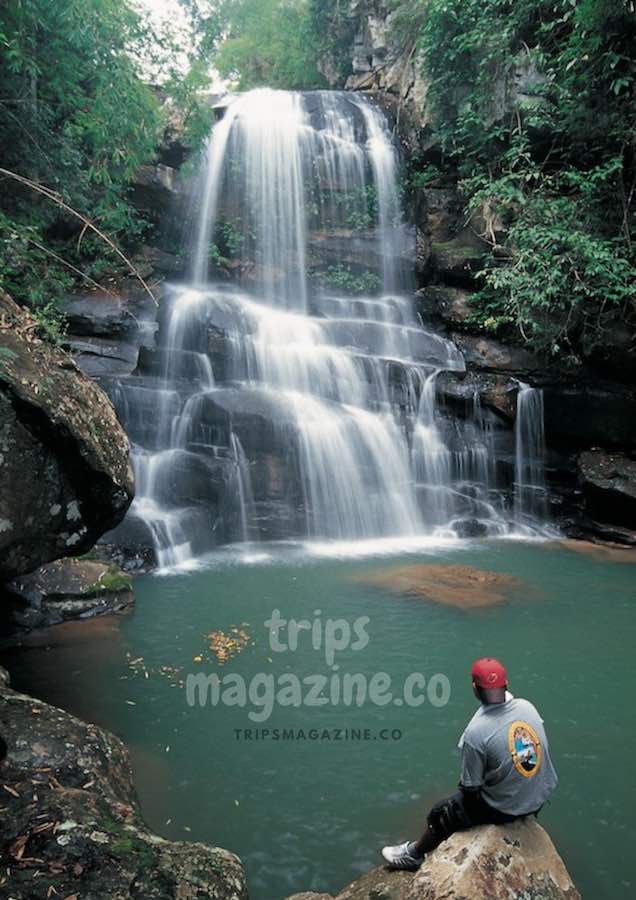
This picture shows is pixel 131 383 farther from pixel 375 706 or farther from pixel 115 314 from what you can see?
pixel 375 706

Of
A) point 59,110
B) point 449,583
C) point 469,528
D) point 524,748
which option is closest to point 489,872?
point 524,748

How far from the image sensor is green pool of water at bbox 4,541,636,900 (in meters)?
4.41

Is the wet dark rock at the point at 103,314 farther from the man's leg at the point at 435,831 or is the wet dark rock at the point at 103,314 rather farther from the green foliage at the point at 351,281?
the man's leg at the point at 435,831

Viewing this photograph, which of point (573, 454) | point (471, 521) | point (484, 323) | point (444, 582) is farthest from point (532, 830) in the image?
point (484, 323)

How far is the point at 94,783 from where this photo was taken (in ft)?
12.1

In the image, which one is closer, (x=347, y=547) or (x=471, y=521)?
(x=347, y=547)

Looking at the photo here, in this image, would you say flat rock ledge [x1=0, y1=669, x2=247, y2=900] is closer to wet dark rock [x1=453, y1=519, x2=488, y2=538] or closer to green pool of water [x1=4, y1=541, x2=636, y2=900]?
green pool of water [x1=4, y1=541, x2=636, y2=900]

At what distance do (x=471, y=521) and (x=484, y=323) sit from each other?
16.4ft

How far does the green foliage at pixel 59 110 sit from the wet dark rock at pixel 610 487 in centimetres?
1043

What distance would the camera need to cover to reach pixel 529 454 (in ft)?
47.0

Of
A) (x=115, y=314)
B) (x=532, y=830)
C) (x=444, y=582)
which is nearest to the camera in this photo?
(x=532, y=830)

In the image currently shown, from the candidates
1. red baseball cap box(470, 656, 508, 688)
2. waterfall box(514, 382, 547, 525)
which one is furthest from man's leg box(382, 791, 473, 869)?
waterfall box(514, 382, 547, 525)

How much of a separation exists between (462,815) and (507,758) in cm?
47

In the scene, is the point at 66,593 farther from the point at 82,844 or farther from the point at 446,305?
the point at 446,305
